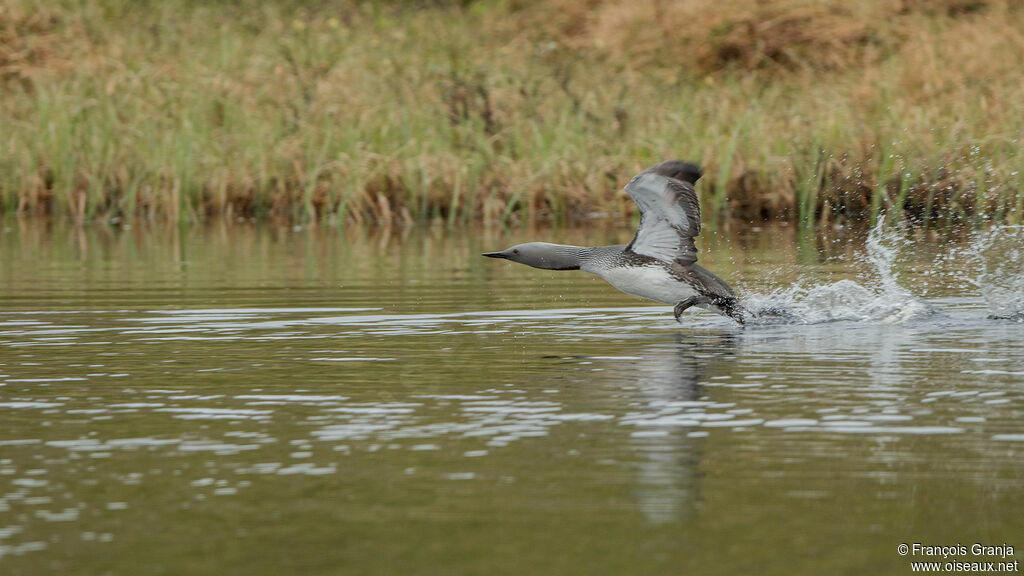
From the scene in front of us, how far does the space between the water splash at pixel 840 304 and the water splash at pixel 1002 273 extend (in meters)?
0.37

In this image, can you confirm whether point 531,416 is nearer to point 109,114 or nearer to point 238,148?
point 238,148

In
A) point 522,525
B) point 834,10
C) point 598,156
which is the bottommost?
point 522,525

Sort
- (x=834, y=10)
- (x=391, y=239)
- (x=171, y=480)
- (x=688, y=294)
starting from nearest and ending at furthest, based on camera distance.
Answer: (x=171, y=480)
(x=688, y=294)
(x=391, y=239)
(x=834, y=10)

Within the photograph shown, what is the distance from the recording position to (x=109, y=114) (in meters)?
17.3

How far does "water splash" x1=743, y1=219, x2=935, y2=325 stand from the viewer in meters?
8.41

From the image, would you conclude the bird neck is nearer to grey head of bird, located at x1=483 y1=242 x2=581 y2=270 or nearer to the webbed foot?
grey head of bird, located at x1=483 y1=242 x2=581 y2=270

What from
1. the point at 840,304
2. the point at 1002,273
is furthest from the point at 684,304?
the point at 1002,273

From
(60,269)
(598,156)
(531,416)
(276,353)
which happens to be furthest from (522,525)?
(598,156)

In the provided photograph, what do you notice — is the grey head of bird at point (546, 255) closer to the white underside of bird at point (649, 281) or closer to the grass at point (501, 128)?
the white underside of bird at point (649, 281)

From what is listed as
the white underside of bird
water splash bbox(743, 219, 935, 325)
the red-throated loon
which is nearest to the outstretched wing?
the red-throated loon

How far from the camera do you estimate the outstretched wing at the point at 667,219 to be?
7.99 meters

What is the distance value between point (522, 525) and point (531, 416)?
147 centimetres

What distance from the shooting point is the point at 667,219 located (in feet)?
27.2

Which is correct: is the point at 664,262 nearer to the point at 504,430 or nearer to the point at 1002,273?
the point at 1002,273
